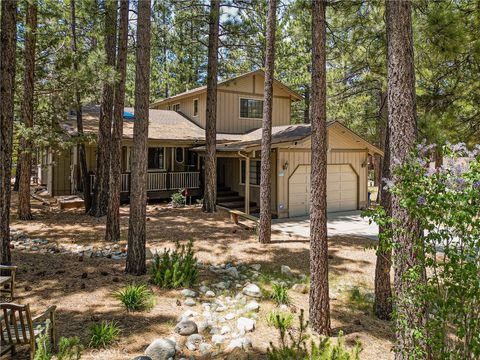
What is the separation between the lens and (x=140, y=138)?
268 inches

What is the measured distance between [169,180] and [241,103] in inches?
236

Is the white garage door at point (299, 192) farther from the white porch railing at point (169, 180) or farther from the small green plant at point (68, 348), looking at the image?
the small green plant at point (68, 348)

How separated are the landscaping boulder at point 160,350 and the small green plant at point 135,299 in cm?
126

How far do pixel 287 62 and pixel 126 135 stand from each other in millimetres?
12624

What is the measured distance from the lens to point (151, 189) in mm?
16531

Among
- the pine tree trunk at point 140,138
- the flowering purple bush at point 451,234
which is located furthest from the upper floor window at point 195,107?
the flowering purple bush at point 451,234

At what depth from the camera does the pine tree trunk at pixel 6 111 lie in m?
6.38

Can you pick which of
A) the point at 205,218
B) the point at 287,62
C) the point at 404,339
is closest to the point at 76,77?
the point at 205,218

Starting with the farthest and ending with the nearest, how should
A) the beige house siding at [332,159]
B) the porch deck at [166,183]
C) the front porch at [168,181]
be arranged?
the front porch at [168,181] → the porch deck at [166,183] → the beige house siding at [332,159]

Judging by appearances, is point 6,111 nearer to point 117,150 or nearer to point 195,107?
point 117,150

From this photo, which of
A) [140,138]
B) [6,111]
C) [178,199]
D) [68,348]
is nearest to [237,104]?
[178,199]

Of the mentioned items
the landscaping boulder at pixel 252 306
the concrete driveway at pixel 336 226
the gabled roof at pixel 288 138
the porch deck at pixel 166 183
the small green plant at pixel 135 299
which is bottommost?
the landscaping boulder at pixel 252 306

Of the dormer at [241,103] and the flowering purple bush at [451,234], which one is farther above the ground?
the dormer at [241,103]

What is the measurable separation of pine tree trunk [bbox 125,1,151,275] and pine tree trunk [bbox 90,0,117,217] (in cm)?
514
